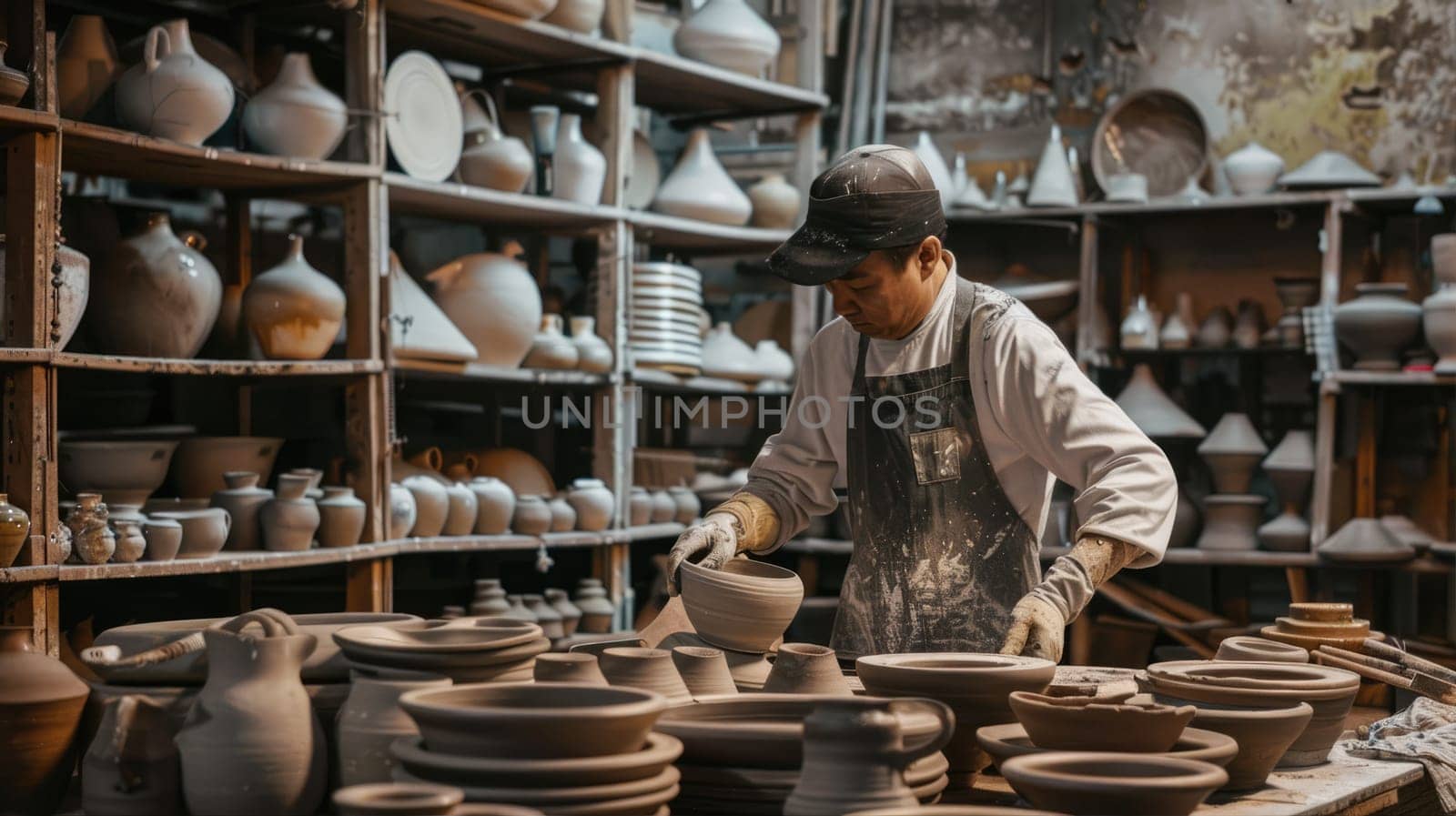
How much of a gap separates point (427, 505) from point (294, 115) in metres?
1.21

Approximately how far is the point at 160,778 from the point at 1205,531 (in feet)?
15.9

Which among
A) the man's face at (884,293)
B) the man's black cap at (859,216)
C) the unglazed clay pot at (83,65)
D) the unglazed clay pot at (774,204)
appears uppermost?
the unglazed clay pot at (83,65)

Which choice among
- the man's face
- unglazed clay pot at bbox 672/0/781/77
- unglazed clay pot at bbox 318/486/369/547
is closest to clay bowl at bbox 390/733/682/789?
the man's face

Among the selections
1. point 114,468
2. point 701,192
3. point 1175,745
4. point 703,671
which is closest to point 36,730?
point 703,671

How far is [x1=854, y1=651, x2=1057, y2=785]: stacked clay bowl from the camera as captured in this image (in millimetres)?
2113

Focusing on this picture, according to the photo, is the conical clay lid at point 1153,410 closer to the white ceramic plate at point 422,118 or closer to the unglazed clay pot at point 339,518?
the white ceramic plate at point 422,118

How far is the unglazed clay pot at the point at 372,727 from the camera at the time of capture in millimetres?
1832

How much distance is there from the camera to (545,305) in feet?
18.4

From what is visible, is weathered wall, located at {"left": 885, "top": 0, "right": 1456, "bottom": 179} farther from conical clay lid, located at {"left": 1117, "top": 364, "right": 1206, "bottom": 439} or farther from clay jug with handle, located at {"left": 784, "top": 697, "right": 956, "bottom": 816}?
clay jug with handle, located at {"left": 784, "top": 697, "right": 956, "bottom": 816}

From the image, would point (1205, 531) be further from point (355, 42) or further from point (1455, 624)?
point (355, 42)

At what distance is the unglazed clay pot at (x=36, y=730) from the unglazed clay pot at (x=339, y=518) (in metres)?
2.35

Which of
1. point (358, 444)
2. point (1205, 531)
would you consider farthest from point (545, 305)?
point (1205, 531)

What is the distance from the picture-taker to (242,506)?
4.28 metres

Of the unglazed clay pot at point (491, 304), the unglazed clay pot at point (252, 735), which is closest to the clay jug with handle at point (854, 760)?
the unglazed clay pot at point (252, 735)
